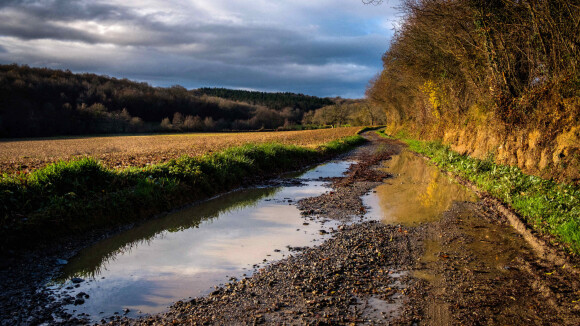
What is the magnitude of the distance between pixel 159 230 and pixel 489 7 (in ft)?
40.0

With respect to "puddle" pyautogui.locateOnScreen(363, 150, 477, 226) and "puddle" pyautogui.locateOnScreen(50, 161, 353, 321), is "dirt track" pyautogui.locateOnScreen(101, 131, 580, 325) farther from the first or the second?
"puddle" pyautogui.locateOnScreen(363, 150, 477, 226)

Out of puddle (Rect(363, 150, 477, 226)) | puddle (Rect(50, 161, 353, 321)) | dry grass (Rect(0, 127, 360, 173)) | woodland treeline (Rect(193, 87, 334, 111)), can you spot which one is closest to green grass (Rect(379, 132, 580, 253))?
puddle (Rect(363, 150, 477, 226))

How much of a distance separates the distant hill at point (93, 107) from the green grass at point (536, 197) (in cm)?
5754

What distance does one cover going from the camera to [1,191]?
6.42m

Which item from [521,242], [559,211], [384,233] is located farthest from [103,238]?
[559,211]

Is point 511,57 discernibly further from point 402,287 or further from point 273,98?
point 273,98

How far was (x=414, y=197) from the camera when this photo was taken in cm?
1046

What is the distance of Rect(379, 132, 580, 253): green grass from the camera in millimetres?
5958

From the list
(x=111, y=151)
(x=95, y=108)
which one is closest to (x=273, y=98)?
(x=95, y=108)

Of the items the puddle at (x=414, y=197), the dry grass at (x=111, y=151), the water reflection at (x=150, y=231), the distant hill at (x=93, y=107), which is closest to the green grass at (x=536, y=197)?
the puddle at (x=414, y=197)

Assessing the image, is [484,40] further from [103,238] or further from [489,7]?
[103,238]

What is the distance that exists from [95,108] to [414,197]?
228ft

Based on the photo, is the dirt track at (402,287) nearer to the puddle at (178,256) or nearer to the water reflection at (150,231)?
the puddle at (178,256)

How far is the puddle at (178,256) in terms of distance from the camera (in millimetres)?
4562
